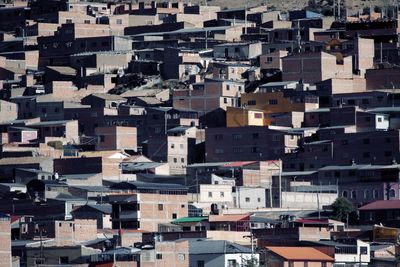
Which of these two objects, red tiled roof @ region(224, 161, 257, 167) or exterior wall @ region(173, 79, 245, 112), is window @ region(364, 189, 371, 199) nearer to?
red tiled roof @ region(224, 161, 257, 167)

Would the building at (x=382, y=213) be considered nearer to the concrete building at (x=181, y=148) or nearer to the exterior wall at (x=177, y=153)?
the concrete building at (x=181, y=148)

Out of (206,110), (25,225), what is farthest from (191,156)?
(25,225)

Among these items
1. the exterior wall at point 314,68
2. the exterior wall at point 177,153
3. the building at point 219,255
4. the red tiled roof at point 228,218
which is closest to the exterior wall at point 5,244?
the building at point 219,255

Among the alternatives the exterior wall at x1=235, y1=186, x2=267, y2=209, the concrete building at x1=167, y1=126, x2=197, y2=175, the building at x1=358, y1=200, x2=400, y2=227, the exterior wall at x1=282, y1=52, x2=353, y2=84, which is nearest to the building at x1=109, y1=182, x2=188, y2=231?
the exterior wall at x1=235, y1=186, x2=267, y2=209

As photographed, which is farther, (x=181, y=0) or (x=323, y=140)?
(x=181, y=0)

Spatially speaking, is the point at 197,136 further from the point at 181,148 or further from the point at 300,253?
the point at 300,253

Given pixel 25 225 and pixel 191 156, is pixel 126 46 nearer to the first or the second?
pixel 191 156
